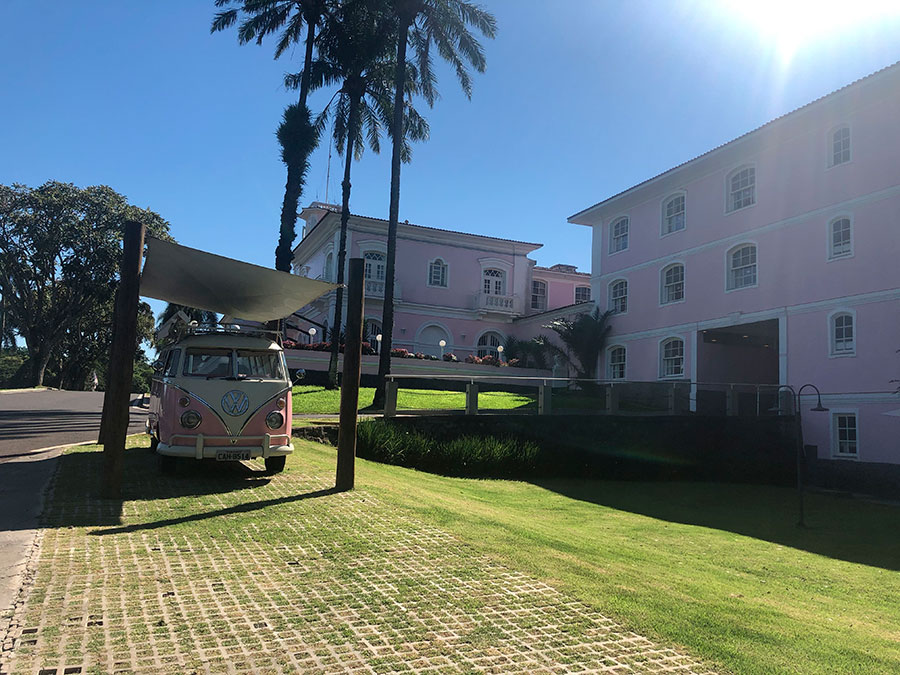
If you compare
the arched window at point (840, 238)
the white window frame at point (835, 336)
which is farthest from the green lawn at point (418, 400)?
the arched window at point (840, 238)

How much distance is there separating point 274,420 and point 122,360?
1.98 m

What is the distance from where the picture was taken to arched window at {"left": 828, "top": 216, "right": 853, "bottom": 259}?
20281 millimetres

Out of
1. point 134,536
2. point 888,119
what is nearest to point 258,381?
point 134,536

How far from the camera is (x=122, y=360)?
7598 millimetres

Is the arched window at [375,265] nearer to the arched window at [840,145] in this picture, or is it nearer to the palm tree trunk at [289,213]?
the palm tree trunk at [289,213]

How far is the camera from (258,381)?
8.69 metres

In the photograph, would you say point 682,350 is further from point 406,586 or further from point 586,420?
point 406,586

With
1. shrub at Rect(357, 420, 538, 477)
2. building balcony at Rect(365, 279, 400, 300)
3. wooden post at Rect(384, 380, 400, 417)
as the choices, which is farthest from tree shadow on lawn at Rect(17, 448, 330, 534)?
building balcony at Rect(365, 279, 400, 300)

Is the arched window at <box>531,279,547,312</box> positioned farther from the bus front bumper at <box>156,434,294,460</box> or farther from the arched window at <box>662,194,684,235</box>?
the bus front bumper at <box>156,434,294,460</box>

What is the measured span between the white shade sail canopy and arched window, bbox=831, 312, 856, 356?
57.0 ft

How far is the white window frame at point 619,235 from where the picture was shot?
29.6 m

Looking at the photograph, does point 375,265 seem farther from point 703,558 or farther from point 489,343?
point 703,558

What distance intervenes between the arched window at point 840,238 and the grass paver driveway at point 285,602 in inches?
744

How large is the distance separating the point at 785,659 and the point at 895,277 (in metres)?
18.6
